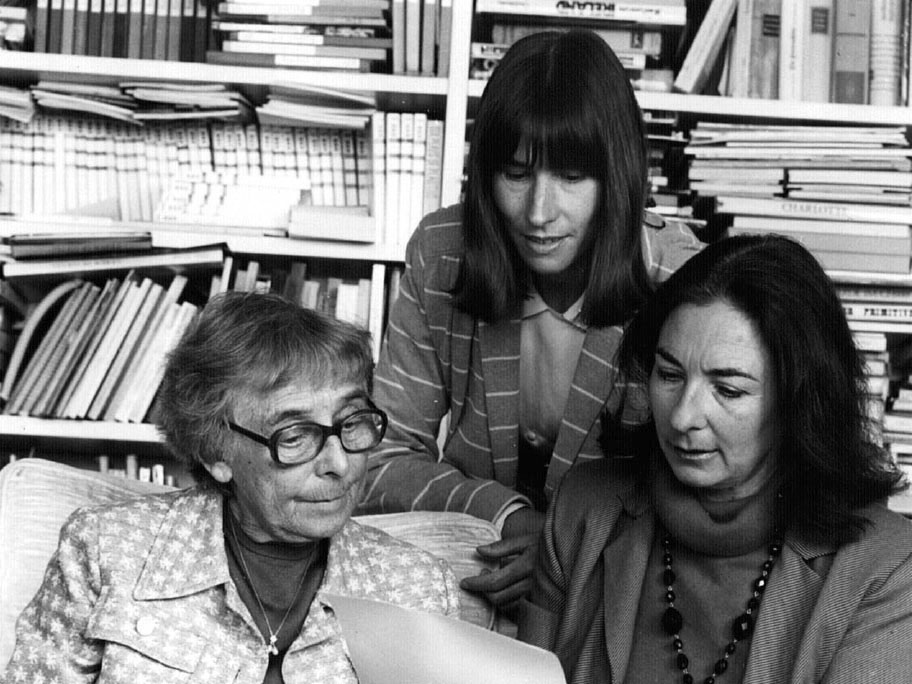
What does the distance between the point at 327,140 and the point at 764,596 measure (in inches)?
67.4

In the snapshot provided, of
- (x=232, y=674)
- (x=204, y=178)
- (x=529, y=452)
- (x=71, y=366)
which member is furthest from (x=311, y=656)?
(x=204, y=178)

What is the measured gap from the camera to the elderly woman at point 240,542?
5.10 ft

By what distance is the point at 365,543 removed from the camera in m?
1.74

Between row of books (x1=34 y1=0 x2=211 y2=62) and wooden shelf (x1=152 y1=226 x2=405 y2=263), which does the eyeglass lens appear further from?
row of books (x1=34 y1=0 x2=211 y2=62)

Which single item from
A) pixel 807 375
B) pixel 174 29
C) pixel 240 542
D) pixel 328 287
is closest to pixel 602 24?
pixel 328 287

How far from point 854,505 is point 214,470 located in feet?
2.76

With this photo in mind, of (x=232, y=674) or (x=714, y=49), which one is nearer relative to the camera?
(x=232, y=674)

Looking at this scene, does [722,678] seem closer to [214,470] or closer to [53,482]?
[214,470]

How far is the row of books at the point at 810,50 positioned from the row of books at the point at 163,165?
82 cm

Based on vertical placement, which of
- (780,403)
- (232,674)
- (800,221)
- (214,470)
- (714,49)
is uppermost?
(714,49)

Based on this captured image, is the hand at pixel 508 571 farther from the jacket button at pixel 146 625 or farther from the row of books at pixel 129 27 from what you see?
the row of books at pixel 129 27

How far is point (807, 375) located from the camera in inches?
59.4

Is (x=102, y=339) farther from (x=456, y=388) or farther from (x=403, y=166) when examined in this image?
(x=456, y=388)

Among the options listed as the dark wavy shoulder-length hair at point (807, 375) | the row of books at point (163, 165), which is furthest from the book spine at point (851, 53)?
the dark wavy shoulder-length hair at point (807, 375)
